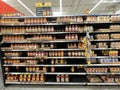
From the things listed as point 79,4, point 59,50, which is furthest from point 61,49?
point 79,4

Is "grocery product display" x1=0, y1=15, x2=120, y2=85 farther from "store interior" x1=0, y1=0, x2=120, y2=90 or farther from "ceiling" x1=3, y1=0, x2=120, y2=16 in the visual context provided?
"ceiling" x1=3, y1=0, x2=120, y2=16

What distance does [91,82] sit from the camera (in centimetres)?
530

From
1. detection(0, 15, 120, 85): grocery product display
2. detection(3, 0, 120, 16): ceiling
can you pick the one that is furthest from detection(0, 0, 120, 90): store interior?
detection(3, 0, 120, 16): ceiling

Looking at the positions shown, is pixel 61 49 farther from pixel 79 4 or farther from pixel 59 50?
pixel 79 4

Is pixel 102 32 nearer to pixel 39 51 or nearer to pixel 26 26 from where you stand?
pixel 39 51

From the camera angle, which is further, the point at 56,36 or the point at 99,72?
the point at 56,36

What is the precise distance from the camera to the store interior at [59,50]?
5.25 metres

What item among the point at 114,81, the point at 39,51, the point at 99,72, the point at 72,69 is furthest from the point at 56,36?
the point at 114,81

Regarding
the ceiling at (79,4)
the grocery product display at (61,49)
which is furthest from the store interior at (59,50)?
the ceiling at (79,4)

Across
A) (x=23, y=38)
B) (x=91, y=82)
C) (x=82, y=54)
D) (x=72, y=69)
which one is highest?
(x=23, y=38)

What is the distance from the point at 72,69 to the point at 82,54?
1.78ft

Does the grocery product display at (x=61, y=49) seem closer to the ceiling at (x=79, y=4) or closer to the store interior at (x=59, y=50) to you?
the store interior at (x=59, y=50)

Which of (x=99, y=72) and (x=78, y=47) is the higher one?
(x=78, y=47)

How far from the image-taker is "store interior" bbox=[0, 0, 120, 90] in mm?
5246
